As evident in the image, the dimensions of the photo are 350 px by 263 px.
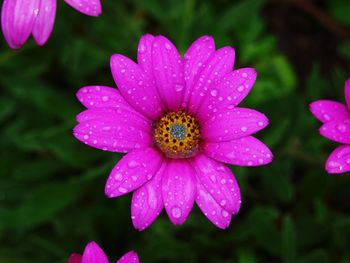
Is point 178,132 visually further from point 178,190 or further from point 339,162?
point 339,162

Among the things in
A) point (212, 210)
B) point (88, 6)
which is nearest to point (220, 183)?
point (212, 210)

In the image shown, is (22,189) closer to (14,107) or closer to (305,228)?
(14,107)

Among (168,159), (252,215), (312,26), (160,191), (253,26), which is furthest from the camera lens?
(312,26)

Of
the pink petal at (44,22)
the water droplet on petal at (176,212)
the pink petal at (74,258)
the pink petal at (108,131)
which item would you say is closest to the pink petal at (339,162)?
the water droplet on petal at (176,212)

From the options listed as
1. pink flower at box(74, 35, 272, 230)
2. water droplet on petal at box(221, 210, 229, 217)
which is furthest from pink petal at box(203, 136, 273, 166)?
water droplet on petal at box(221, 210, 229, 217)

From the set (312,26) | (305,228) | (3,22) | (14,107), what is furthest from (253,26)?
(3,22)
